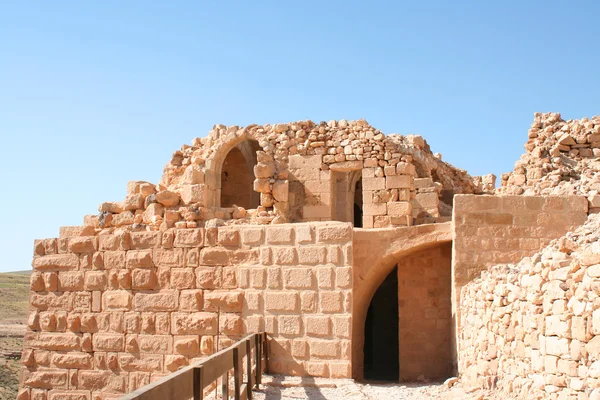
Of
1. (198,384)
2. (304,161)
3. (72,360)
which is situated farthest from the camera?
(304,161)

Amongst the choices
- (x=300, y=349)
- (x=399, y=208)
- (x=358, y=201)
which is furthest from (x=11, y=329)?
(x=300, y=349)

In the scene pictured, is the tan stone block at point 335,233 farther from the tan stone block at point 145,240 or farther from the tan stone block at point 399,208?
the tan stone block at point 399,208

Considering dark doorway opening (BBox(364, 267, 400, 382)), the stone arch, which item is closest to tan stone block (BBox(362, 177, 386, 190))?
dark doorway opening (BBox(364, 267, 400, 382))

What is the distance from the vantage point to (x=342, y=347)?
776cm

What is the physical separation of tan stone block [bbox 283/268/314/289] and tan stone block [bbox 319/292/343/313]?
8.2 inches

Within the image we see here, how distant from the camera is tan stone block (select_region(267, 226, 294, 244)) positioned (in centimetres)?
807

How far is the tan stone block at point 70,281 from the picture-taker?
9.02 meters

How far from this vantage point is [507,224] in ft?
28.5

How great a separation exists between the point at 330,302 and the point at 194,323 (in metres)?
1.83

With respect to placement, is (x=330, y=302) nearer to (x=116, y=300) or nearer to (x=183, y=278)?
(x=183, y=278)

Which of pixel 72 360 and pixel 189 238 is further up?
pixel 189 238

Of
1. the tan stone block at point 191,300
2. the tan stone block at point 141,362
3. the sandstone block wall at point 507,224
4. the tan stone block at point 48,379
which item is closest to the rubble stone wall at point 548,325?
the sandstone block wall at point 507,224

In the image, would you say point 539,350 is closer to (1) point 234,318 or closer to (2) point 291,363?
(2) point 291,363

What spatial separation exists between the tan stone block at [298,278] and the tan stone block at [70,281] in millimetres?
3058
